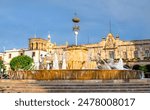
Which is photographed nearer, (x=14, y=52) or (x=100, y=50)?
(x=100, y=50)

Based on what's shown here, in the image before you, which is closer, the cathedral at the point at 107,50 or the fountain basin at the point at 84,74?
the fountain basin at the point at 84,74

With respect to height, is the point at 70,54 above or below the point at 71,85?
above

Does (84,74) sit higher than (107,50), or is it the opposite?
(107,50)

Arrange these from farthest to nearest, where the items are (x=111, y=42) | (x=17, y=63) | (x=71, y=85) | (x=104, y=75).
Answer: (x=111, y=42) < (x=17, y=63) < (x=104, y=75) < (x=71, y=85)

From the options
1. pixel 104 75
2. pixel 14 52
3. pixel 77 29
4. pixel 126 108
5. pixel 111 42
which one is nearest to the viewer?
pixel 126 108

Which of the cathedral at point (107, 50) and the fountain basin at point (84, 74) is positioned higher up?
the cathedral at point (107, 50)

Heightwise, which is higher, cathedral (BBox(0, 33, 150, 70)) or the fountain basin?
cathedral (BBox(0, 33, 150, 70))

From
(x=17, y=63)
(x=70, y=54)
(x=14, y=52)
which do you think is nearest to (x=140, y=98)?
(x=70, y=54)

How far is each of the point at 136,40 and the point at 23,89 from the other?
57.8m

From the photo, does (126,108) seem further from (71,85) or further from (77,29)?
(77,29)

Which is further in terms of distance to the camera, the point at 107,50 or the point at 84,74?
the point at 107,50

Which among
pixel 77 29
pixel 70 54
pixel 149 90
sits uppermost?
pixel 77 29

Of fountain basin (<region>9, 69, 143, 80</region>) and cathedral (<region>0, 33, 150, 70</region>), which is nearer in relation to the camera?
fountain basin (<region>9, 69, 143, 80</region>)

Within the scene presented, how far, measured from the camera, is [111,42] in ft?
242
